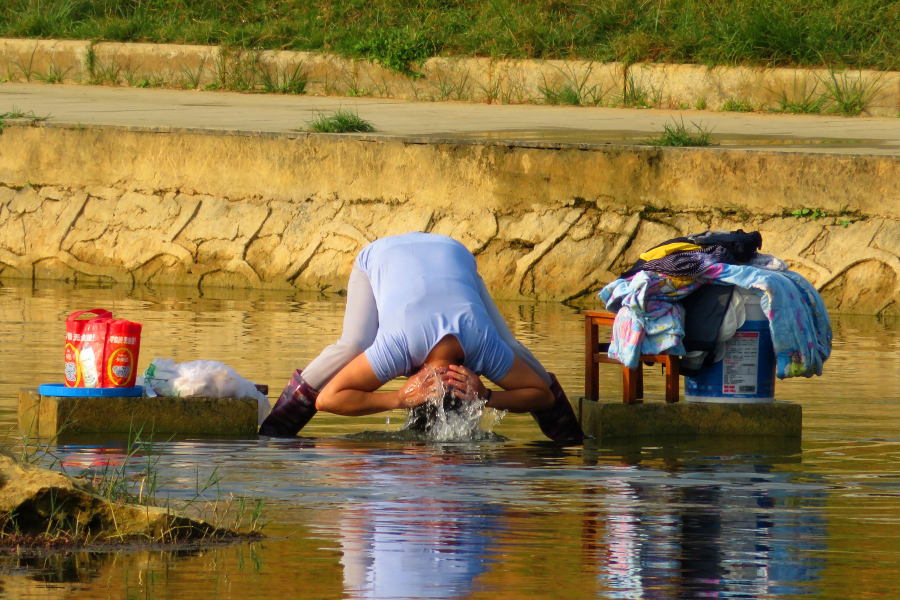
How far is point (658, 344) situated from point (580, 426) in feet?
2.04

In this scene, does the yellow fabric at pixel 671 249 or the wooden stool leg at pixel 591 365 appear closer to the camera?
the yellow fabric at pixel 671 249

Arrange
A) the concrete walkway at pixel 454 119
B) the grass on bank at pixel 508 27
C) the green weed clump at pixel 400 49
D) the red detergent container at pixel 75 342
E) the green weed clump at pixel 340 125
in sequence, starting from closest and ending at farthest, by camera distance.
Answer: the red detergent container at pixel 75 342
the green weed clump at pixel 340 125
the concrete walkway at pixel 454 119
the grass on bank at pixel 508 27
the green weed clump at pixel 400 49

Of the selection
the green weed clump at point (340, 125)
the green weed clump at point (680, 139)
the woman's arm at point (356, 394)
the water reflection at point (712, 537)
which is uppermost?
the green weed clump at point (340, 125)

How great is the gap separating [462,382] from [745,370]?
1.29 m

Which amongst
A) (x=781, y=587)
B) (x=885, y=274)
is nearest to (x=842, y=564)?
(x=781, y=587)

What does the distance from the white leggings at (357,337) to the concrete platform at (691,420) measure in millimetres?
342

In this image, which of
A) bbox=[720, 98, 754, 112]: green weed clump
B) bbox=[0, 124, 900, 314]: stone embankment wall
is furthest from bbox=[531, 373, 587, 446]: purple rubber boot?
bbox=[720, 98, 754, 112]: green weed clump

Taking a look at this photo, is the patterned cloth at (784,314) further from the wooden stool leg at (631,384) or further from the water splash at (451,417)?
the water splash at (451,417)

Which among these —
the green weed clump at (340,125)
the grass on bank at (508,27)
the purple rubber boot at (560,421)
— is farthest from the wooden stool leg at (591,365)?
the grass on bank at (508,27)

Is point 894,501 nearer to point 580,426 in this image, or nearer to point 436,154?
point 580,426

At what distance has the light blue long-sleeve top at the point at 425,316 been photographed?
7367 mm

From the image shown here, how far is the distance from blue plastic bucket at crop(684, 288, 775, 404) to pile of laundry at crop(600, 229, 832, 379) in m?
0.05

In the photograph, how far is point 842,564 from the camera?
16.3 feet

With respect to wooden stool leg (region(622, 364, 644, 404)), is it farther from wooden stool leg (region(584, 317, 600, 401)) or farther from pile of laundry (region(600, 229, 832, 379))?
wooden stool leg (region(584, 317, 600, 401))
